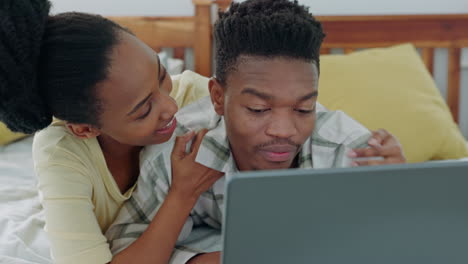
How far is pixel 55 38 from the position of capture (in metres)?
0.89

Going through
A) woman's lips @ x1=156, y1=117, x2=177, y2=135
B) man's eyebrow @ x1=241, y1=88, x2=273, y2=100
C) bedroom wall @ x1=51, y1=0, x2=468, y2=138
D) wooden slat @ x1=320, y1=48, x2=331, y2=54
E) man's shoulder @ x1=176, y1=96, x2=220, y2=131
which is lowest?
wooden slat @ x1=320, y1=48, x2=331, y2=54

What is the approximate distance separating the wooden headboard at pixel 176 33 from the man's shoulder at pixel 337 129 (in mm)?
1113

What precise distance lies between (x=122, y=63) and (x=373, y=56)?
121 cm

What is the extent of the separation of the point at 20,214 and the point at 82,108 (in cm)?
53

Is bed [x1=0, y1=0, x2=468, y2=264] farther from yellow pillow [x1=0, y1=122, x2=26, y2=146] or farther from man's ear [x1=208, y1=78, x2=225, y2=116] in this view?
man's ear [x1=208, y1=78, x2=225, y2=116]

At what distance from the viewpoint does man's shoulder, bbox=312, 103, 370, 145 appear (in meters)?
0.99

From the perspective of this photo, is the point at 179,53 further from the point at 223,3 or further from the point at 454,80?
the point at 454,80

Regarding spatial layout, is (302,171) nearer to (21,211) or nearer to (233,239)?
(233,239)

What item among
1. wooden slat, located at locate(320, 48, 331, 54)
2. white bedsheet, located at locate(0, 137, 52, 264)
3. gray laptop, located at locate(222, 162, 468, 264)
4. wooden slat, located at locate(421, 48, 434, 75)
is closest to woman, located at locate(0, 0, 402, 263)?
white bedsheet, located at locate(0, 137, 52, 264)

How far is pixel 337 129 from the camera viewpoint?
1.03 metres

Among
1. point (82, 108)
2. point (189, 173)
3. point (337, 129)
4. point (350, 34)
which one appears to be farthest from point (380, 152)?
point (350, 34)

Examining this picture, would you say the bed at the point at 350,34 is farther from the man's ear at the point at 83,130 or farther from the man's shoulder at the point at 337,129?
the man's shoulder at the point at 337,129

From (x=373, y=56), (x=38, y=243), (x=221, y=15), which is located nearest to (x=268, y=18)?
(x=221, y=15)

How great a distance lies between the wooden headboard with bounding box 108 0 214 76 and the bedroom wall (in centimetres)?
10
